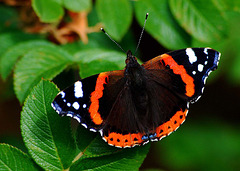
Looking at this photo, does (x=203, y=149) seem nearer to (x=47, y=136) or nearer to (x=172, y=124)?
(x=172, y=124)

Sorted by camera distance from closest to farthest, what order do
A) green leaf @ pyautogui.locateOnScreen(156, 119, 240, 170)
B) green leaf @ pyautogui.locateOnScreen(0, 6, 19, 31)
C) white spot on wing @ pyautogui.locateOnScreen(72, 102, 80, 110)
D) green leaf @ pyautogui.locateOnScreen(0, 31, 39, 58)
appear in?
white spot on wing @ pyautogui.locateOnScreen(72, 102, 80, 110)
green leaf @ pyautogui.locateOnScreen(0, 31, 39, 58)
green leaf @ pyautogui.locateOnScreen(0, 6, 19, 31)
green leaf @ pyautogui.locateOnScreen(156, 119, 240, 170)

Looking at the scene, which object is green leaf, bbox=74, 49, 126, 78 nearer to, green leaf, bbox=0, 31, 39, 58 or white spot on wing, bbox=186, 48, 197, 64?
white spot on wing, bbox=186, 48, 197, 64

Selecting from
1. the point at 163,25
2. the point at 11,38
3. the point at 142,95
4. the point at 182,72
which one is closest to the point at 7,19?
the point at 11,38

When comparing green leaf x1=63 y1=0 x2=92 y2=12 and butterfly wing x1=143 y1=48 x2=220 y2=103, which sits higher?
green leaf x1=63 y1=0 x2=92 y2=12

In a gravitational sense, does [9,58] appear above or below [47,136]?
above

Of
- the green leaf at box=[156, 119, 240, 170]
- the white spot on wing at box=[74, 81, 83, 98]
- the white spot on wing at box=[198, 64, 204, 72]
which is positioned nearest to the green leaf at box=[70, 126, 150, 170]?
the white spot on wing at box=[74, 81, 83, 98]

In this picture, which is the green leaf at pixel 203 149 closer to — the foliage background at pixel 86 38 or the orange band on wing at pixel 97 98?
the foliage background at pixel 86 38

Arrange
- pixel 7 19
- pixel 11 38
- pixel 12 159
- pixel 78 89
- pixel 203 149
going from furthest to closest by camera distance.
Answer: pixel 203 149, pixel 7 19, pixel 11 38, pixel 78 89, pixel 12 159
